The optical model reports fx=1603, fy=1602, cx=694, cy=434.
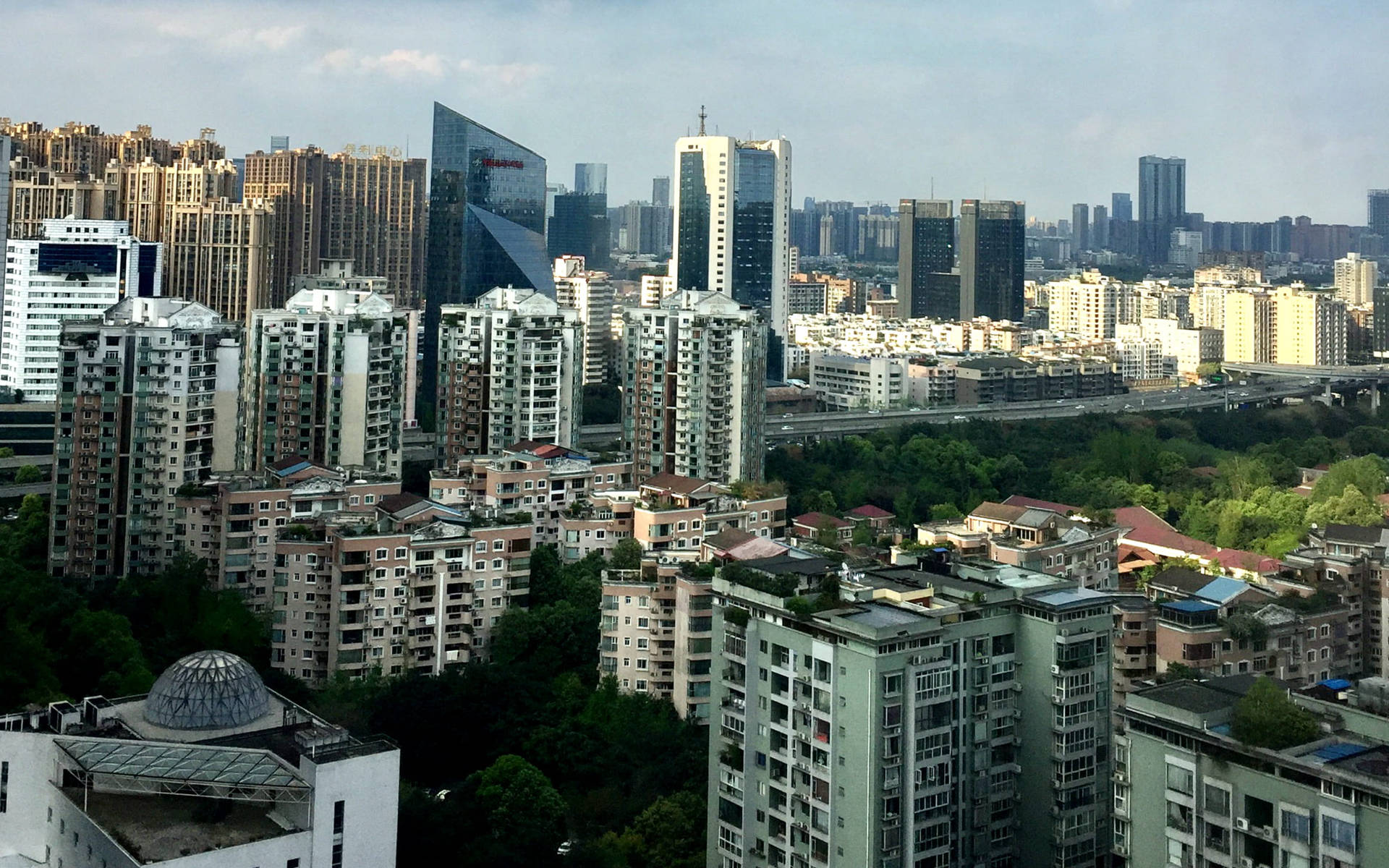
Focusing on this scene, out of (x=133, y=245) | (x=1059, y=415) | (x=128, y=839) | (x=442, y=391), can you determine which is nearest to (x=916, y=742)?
(x=128, y=839)

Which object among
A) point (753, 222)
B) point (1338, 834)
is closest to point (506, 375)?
point (1338, 834)

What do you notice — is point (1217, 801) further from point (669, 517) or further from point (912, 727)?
point (669, 517)

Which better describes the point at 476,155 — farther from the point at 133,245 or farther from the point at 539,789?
the point at 539,789

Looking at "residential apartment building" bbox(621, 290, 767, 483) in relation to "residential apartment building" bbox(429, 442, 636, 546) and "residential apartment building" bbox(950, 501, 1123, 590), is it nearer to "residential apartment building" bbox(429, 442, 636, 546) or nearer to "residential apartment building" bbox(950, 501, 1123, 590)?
"residential apartment building" bbox(429, 442, 636, 546)

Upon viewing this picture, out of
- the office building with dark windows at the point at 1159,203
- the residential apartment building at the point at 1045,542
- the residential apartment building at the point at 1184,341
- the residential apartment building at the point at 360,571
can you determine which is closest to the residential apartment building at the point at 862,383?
the residential apartment building at the point at 1184,341

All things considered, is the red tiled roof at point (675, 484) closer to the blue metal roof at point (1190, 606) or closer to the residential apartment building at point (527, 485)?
the residential apartment building at point (527, 485)
